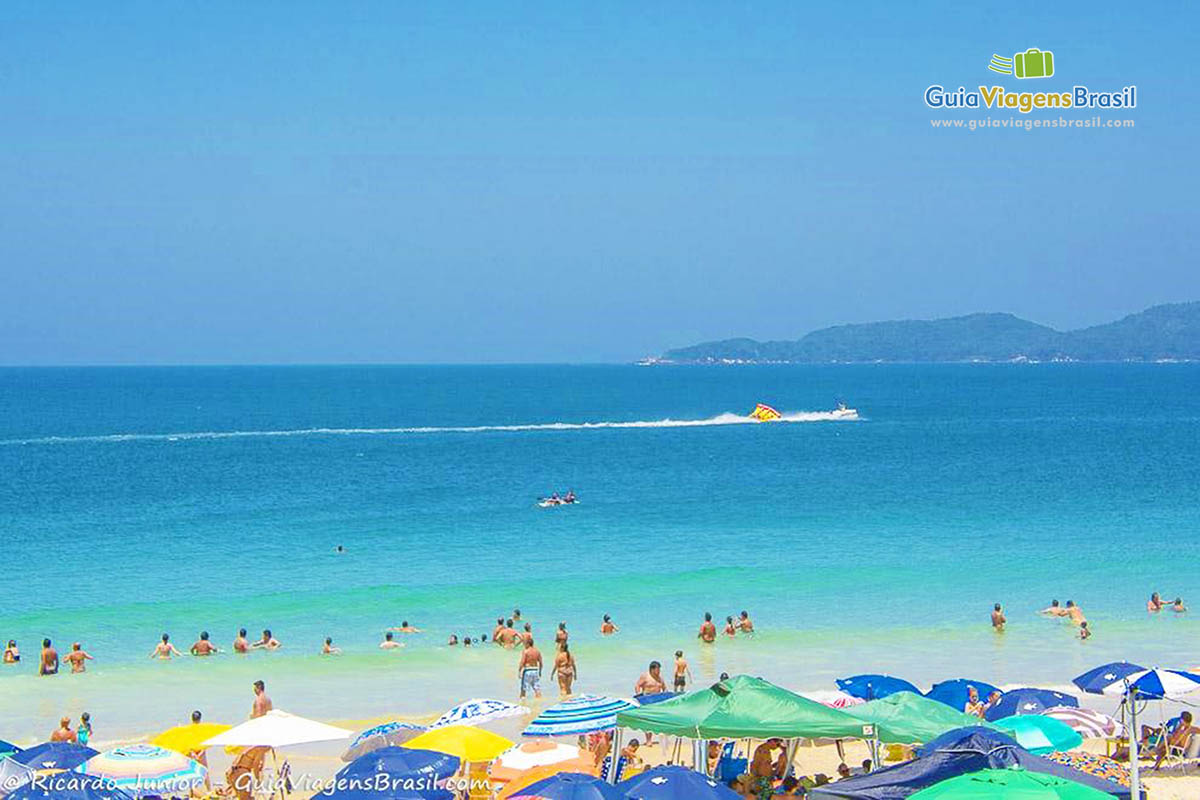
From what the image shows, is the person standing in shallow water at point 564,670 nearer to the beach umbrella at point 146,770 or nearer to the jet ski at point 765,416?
the beach umbrella at point 146,770

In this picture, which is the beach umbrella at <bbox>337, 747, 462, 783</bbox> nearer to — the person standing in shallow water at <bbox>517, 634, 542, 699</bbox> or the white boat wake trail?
the person standing in shallow water at <bbox>517, 634, 542, 699</bbox>

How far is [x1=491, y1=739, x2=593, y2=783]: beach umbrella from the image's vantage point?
14.9 m

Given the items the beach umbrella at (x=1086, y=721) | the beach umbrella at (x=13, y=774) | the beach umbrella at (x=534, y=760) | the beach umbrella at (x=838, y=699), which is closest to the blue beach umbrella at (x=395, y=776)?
the beach umbrella at (x=534, y=760)

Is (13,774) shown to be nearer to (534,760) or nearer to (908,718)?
(534,760)

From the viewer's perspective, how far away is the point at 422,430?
326ft

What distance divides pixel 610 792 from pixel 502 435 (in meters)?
83.1

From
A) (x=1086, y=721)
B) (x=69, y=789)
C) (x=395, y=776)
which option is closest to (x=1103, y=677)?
(x=1086, y=721)

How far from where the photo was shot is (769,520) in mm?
45188

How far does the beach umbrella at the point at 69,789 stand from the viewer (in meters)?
12.3

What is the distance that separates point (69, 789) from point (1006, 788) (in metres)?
8.57

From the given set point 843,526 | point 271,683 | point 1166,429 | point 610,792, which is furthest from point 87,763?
point 1166,429

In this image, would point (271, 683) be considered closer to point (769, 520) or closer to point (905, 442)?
point (769, 520)

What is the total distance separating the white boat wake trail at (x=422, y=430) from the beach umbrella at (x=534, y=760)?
7749 centimetres

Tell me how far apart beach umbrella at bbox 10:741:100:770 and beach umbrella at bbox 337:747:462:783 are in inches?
131
